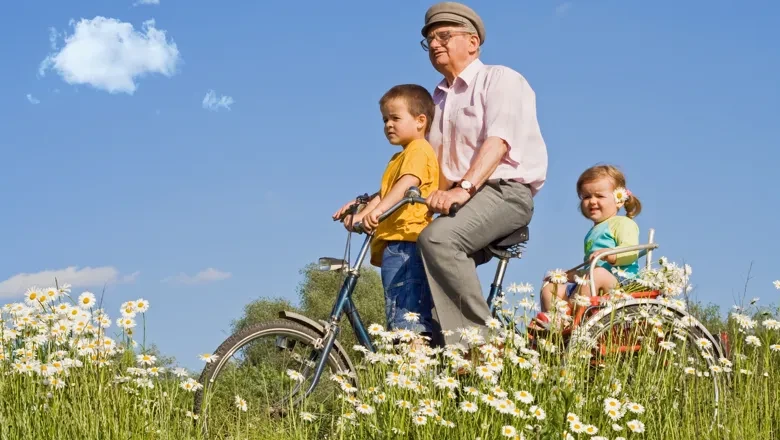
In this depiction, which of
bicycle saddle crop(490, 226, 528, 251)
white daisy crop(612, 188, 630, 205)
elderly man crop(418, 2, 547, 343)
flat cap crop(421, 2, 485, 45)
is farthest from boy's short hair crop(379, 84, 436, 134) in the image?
white daisy crop(612, 188, 630, 205)

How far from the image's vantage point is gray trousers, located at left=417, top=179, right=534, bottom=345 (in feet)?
19.0

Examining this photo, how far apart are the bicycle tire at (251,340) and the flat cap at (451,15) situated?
2.44 metres

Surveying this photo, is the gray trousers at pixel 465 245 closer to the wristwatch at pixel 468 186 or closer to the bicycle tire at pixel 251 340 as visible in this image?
the wristwatch at pixel 468 186

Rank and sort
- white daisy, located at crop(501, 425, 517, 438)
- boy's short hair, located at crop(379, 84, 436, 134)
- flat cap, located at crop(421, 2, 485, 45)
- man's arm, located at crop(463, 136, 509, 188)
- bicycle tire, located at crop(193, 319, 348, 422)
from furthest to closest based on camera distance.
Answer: flat cap, located at crop(421, 2, 485, 45) → boy's short hair, located at crop(379, 84, 436, 134) → man's arm, located at crop(463, 136, 509, 188) → bicycle tire, located at crop(193, 319, 348, 422) → white daisy, located at crop(501, 425, 517, 438)

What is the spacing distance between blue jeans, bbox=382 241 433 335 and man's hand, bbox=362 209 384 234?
33 cm

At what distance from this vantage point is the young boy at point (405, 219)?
612 centimetres

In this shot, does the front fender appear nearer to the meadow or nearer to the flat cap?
the meadow

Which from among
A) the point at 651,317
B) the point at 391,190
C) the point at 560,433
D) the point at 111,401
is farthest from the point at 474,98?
the point at 111,401

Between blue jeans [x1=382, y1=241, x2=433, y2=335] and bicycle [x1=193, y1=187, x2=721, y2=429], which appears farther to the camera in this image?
blue jeans [x1=382, y1=241, x2=433, y2=335]

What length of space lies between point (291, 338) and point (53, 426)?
67.9 inches

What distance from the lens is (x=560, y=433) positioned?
4590 millimetres

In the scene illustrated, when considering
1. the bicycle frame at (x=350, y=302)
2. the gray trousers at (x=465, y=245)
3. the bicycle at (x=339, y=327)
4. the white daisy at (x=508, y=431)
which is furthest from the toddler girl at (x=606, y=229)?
the white daisy at (x=508, y=431)

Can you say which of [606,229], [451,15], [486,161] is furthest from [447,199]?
[606,229]

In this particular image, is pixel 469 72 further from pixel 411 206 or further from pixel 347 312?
pixel 347 312
